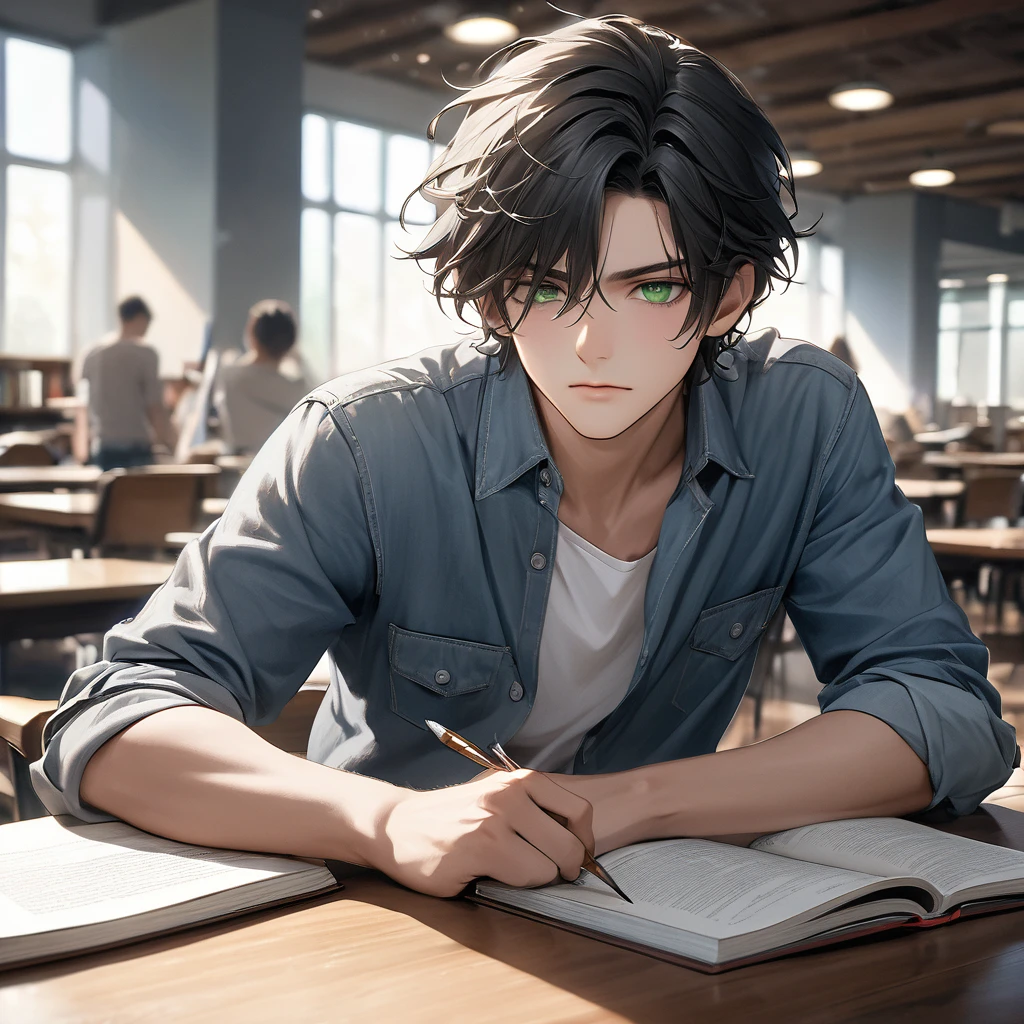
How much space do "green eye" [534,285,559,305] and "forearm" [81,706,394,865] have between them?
16.9 inches

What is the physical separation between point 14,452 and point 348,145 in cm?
262

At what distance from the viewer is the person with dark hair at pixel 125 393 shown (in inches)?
227

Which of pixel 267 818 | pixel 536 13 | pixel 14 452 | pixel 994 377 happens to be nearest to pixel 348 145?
pixel 536 13

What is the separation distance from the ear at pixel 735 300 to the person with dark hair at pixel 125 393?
4992mm

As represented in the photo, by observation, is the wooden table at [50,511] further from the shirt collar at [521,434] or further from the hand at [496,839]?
the hand at [496,839]

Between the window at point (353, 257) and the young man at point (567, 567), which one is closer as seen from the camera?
the young man at point (567, 567)

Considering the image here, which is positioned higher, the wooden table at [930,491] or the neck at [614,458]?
the neck at [614,458]

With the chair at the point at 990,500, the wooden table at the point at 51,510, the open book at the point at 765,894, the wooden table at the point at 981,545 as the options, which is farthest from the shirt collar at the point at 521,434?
→ the chair at the point at 990,500

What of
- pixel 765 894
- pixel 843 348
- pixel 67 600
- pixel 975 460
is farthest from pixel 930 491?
pixel 765 894

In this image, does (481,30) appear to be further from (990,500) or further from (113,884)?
(113,884)

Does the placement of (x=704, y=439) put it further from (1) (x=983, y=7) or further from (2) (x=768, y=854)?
(1) (x=983, y=7)

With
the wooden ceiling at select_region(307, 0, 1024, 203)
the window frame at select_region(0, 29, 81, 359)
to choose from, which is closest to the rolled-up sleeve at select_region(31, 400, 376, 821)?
the wooden ceiling at select_region(307, 0, 1024, 203)

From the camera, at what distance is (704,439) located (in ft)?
4.19

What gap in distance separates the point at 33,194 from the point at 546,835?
8480 mm
